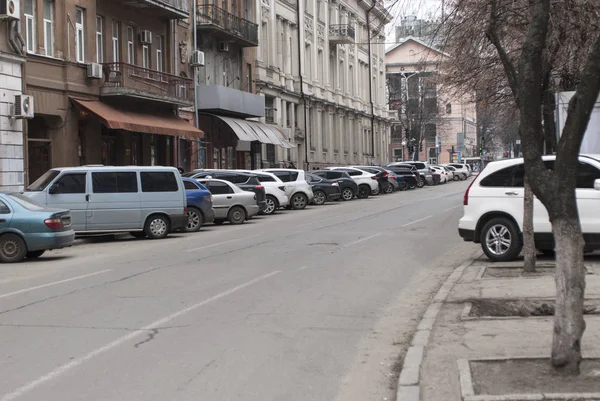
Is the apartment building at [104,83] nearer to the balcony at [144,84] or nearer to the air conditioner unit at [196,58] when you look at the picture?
the balcony at [144,84]

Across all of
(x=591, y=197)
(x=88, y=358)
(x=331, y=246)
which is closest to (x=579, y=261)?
(x=88, y=358)

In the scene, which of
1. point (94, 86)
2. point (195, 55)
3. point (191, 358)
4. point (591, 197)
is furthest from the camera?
point (195, 55)

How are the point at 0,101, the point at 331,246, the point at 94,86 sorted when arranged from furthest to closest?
the point at 94,86
the point at 0,101
the point at 331,246

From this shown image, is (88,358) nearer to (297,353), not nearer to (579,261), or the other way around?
(297,353)

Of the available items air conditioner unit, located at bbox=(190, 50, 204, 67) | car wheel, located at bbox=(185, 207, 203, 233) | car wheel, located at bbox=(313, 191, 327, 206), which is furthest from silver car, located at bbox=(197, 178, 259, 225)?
air conditioner unit, located at bbox=(190, 50, 204, 67)

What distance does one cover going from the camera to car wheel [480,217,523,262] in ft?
46.9

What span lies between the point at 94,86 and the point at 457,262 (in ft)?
63.5

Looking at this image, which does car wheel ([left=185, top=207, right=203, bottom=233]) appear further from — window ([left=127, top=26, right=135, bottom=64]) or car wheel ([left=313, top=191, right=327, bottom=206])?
car wheel ([left=313, top=191, right=327, bottom=206])

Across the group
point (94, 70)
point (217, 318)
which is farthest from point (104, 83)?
point (217, 318)

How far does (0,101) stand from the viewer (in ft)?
82.8

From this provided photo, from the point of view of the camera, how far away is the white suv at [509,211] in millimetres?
13852

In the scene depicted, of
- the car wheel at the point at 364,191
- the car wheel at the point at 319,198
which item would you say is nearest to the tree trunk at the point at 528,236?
the car wheel at the point at 319,198

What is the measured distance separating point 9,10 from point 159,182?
26.5ft

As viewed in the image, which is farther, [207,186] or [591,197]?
[207,186]
